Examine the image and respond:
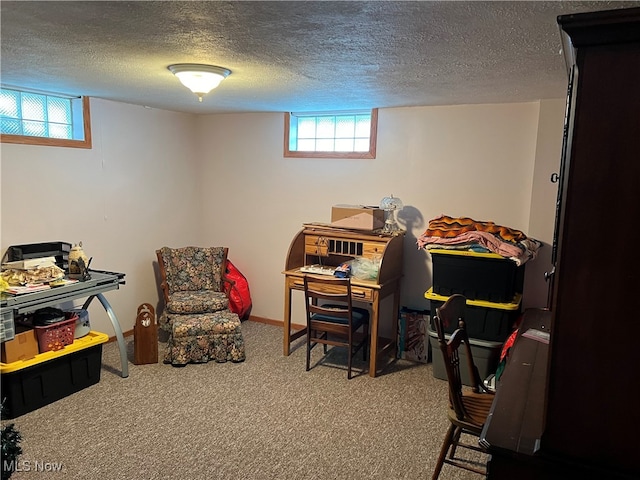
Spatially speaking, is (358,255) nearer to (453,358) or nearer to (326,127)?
(326,127)

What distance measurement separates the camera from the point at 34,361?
10.0 ft

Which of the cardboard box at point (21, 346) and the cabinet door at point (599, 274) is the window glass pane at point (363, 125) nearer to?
the cardboard box at point (21, 346)

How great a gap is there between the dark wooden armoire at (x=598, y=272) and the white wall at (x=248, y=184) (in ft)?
8.70

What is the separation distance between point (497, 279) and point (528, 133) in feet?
4.04

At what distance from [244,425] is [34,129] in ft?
8.98

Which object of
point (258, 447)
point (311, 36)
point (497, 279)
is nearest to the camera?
point (311, 36)

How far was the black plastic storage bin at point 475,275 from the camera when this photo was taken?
3.37 meters

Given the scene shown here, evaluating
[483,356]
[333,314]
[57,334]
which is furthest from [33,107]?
[483,356]

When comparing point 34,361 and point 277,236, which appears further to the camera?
point 277,236

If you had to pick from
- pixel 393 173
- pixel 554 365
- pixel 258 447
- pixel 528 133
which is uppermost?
pixel 528 133

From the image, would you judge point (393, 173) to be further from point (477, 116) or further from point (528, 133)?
point (528, 133)

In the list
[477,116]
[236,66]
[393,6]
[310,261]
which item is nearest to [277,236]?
[310,261]

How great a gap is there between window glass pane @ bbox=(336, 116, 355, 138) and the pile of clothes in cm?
134

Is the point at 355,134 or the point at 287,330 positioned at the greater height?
the point at 355,134
